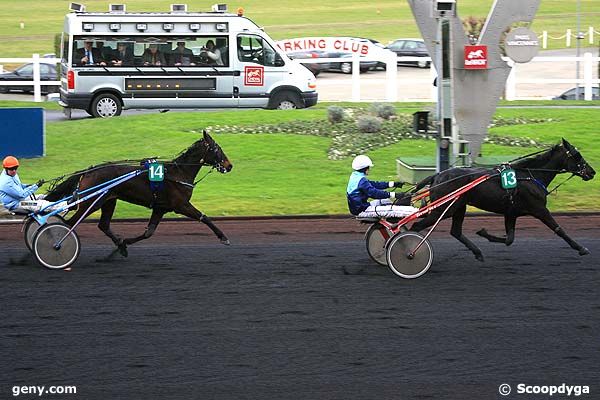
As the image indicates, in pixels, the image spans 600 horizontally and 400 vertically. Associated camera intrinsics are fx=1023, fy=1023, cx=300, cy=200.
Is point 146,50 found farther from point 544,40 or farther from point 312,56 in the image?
point 544,40

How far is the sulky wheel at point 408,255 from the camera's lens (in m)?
11.0

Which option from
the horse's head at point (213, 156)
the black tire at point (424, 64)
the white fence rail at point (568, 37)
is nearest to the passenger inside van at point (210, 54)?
the horse's head at point (213, 156)

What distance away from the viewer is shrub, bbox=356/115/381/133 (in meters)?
20.0

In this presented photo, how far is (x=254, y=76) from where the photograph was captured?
78.9 ft

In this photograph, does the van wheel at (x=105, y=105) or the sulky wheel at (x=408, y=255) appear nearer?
the sulky wheel at (x=408, y=255)

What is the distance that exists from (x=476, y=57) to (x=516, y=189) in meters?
5.59

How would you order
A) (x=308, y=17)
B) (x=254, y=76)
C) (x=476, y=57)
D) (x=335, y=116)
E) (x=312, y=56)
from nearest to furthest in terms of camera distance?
(x=476, y=57)
(x=335, y=116)
(x=254, y=76)
(x=312, y=56)
(x=308, y=17)

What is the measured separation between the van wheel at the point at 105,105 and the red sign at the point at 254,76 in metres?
3.05

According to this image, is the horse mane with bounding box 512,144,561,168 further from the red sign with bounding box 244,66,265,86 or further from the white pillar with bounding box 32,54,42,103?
the white pillar with bounding box 32,54,42,103

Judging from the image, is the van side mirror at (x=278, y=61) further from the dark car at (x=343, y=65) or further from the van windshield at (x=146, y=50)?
the dark car at (x=343, y=65)

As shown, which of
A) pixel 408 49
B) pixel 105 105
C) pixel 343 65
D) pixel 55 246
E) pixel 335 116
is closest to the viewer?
pixel 55 246

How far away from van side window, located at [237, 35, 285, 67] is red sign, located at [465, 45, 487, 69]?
8270 millimetres

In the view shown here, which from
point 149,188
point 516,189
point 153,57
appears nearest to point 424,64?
point 153,57

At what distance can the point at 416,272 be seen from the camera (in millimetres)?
11125
